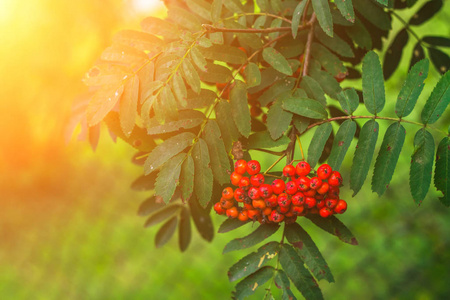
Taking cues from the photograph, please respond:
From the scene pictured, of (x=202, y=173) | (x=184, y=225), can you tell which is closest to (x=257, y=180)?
(x=202, y=173)

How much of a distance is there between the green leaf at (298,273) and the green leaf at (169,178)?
13.1 inches

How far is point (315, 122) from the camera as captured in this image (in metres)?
1.15

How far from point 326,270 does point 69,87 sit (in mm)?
3236

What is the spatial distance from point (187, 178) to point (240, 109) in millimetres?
221

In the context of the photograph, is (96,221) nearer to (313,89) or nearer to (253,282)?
(253,282)

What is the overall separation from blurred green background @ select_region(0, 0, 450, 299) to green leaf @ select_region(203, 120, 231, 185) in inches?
84.1

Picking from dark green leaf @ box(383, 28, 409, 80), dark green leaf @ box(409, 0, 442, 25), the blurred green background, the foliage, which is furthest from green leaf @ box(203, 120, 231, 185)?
the blurred green background

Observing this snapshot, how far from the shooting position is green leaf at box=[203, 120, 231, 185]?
112 centimetres

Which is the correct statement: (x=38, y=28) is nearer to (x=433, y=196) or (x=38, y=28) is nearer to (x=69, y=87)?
(x=69, y=87)

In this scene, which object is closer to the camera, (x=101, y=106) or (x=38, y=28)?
(x=101, y=106)

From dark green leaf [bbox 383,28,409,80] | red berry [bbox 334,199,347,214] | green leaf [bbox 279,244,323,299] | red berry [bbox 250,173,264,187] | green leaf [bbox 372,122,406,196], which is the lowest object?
green leaf [bbox 279,244,323,299]

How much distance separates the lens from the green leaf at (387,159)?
3.54ft

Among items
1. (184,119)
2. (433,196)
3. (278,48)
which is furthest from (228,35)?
(433,196)

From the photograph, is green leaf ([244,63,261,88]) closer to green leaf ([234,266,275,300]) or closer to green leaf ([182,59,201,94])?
green leaf ([182,59,201,94])
